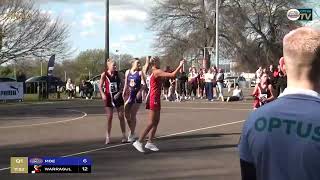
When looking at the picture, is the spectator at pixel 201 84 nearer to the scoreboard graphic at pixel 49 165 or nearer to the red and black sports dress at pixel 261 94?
the red and black sports dress at pixel 261 94

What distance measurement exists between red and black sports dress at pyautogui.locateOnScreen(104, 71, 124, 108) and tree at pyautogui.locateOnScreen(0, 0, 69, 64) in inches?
A: 1100

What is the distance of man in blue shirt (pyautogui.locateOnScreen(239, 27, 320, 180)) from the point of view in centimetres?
223

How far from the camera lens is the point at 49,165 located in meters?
8.71

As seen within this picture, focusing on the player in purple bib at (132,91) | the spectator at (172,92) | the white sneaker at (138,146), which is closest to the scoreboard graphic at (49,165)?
the white sneaker at (138,146)

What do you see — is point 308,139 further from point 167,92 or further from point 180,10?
point 180,10

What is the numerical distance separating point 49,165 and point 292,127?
6924 millimetres

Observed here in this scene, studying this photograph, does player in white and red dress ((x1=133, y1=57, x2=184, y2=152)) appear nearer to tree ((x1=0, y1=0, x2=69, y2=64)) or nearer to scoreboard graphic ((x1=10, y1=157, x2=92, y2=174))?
scoreboard graphic ((x1=10, y1=157, x2=92, y2=174))

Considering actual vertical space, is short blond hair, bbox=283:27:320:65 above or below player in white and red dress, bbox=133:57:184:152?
above

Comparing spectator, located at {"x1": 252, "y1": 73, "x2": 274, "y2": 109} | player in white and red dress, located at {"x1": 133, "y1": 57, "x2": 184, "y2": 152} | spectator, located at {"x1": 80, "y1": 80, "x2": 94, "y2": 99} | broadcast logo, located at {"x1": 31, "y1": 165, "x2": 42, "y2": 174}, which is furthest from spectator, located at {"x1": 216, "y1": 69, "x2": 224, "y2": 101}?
broadcast logo, located at {"x1": 31, "y1": 165, "x2": 42, "y2": 174}

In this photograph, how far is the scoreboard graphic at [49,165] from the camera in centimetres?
852

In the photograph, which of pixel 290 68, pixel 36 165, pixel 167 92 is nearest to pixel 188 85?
pixel 167 92

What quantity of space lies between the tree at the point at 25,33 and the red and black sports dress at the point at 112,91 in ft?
91.7

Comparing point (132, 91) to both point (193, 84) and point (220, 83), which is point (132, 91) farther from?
point (193, 84)

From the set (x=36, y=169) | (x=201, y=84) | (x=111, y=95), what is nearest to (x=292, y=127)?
(x=36, y=169)
